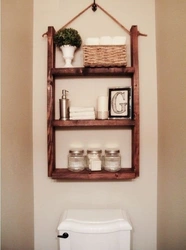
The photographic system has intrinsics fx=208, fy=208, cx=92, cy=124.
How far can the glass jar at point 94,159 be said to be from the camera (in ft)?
4.24

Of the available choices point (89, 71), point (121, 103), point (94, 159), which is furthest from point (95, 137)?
point (89, 71)

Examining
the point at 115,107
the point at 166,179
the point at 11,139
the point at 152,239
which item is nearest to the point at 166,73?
the point at 115,107

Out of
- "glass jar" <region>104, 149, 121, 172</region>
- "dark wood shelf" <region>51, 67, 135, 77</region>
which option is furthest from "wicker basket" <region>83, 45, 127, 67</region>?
"glass jar" <region>104, 149, 121, 172</region>

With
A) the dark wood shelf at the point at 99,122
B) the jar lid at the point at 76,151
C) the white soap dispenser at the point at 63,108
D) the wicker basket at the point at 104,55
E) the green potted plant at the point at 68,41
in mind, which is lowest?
the jar lid at the point at 76,151

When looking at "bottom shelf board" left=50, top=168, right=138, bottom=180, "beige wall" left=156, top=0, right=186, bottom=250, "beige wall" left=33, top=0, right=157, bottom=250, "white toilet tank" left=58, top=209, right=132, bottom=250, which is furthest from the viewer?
"beige wall" left=33, top=0, right=157, bottom=250

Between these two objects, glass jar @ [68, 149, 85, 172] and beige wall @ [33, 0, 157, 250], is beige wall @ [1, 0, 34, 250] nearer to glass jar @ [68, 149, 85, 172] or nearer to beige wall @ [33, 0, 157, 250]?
beige wall @ [33, 0, 157, 250]

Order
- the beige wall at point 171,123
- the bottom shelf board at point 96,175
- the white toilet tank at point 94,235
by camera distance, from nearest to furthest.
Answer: the beige wall at point 171,123
the white toilet tank at point 94,235
the bottom shelf board at point 96,175

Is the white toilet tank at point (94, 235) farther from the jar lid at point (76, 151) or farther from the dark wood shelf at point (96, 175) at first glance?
the jar lid at point (76, 151)

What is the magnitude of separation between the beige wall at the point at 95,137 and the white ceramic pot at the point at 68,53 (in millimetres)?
99

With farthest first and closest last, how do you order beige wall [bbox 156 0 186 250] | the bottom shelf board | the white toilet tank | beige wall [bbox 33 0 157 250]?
beige wall [bbox 33 0 157 250] → the bottom shelf board → the white toilet tank → beige wall [bbox 156 0 186 250]

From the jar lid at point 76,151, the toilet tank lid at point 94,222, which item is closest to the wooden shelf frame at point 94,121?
the jar lid at point 76,151

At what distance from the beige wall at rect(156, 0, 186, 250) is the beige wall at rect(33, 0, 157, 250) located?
73 millimetres

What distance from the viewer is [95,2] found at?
55.7 inches

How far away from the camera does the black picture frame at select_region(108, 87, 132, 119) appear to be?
131 centimetres
